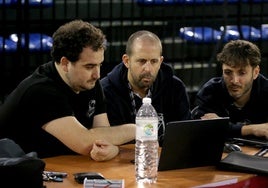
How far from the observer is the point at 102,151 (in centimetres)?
336

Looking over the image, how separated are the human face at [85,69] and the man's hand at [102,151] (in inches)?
14.0

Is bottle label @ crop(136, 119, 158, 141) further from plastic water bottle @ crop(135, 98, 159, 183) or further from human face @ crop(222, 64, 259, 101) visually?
human face @ crop(222, 64, 259, 101)

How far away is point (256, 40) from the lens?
25.3 feet

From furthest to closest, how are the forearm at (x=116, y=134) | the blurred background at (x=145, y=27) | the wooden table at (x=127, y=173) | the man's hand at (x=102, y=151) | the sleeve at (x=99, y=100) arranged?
the blurred background at (x=145, y=27) < the sleeve at (x=99, y=100) < the forearm at (x=116, y=134) < the man's hand at (x=102, y=151) < the wooden table at (x=127, y=173)

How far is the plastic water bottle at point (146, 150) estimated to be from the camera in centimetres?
306

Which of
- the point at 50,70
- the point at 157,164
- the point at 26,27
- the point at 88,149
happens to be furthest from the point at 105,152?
the point at 26,27

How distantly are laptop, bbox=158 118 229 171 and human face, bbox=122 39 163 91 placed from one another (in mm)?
891

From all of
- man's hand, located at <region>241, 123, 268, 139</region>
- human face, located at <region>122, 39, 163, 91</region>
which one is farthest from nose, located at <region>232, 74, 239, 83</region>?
human face, located at <region>122, 39, 163, 91</region>

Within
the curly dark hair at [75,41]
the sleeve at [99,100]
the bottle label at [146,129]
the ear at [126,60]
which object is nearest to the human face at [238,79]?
the ear at [126,60]

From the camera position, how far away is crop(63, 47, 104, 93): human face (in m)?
3.53

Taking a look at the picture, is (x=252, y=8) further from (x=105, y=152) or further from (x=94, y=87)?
(x=105, y=152)

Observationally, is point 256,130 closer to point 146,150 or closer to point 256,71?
point 256,71

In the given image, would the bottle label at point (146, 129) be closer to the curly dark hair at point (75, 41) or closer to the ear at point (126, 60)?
the curly dark hair at point (75, 41)

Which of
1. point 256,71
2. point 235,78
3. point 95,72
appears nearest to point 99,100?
point 95,72
